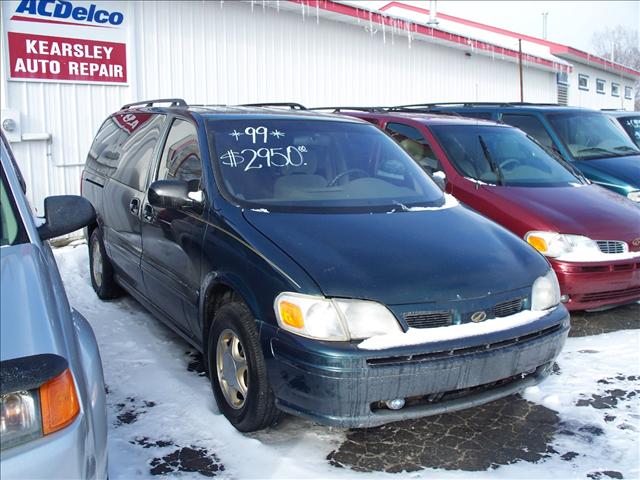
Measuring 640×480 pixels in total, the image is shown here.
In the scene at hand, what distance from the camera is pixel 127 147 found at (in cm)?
533

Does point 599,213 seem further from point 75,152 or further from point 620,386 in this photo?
point 75,152

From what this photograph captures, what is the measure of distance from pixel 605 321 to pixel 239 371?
11.2 ft

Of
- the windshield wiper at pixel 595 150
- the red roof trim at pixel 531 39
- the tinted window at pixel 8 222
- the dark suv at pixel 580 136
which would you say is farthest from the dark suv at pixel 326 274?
the red roof trim at pixel 531 39

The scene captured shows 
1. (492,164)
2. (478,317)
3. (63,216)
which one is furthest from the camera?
(492,164)

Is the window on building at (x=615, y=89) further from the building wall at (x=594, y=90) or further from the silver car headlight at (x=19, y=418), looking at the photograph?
the silver car headlight at (x=19, y=418)

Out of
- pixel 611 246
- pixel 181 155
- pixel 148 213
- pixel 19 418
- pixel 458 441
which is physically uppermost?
pixel 181 155

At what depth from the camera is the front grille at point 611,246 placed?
5098mm

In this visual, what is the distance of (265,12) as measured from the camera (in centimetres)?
1077

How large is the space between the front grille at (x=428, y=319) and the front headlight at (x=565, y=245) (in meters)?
2.25

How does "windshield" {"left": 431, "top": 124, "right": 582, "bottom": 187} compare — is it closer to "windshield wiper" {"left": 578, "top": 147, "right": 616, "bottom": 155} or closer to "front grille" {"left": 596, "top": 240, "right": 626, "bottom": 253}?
"front grille" {"left": 596, "top": 240, "right": 626, "bottom": 253}

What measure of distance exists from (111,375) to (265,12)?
315 inches

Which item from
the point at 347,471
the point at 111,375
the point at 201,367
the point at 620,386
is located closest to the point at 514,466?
the point at 347,471

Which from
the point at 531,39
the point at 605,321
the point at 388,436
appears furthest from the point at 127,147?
the point at 531,39

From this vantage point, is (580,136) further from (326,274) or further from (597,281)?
(326,274)
